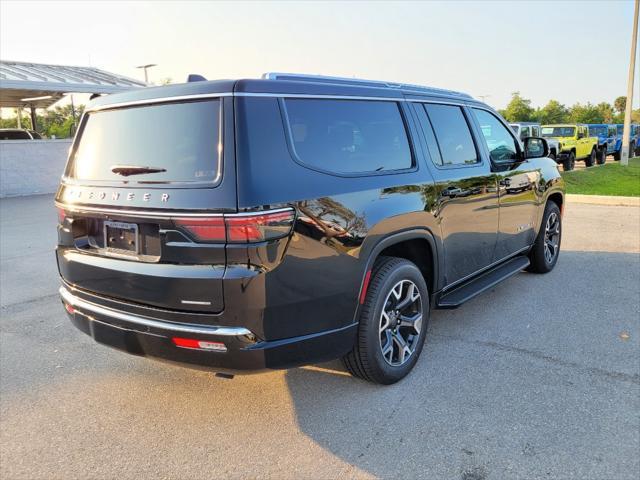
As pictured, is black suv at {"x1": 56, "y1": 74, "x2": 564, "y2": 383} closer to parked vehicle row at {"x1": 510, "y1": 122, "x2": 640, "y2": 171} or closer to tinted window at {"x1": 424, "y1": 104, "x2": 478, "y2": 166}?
tinted window at {"x1": 424, "y1": 104, "x2": 478, "y2": 166}

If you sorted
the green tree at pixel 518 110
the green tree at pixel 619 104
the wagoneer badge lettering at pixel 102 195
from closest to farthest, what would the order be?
the wagoneer badge lettering at pixel 102 195, the green tree at pixel 518 110, the green tree at pixel 619 104

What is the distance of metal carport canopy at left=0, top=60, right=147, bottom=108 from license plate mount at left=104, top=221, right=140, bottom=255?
16.1 metres

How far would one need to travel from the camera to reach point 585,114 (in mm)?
71312

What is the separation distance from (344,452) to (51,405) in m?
1.94

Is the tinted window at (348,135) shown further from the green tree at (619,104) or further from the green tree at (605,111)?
the green tree at (619,104)

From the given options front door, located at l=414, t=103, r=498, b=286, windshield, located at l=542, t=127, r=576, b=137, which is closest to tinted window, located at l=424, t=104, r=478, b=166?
front door, located at l=414, t=103, r=498, b=286

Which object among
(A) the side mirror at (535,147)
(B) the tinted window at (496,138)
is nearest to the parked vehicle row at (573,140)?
(A) the side mirror at (535,147)

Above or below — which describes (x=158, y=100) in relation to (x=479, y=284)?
above

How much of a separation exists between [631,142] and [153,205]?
112 ft

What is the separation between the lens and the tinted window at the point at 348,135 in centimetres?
289

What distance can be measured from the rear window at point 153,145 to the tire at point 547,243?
4.35m

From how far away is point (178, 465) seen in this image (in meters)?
2.69

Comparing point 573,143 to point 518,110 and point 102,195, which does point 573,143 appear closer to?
point 102,195

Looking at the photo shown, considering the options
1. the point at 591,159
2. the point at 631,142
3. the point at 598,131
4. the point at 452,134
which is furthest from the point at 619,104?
the point at 452,134
